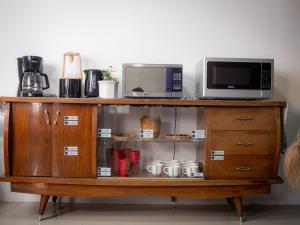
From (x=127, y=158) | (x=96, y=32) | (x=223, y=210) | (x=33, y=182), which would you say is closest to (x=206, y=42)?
(x=96, y=32)

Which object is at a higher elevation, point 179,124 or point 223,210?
point 179,124

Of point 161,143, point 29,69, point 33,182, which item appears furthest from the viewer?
point 161,143

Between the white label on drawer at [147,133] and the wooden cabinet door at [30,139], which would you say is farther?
the white label on drawer at [147,133]

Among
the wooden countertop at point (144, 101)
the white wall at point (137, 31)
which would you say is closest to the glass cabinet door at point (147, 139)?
the wooden countertop at point (144, 101)

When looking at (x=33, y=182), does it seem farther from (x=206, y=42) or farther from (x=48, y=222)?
(x=206, y=42)

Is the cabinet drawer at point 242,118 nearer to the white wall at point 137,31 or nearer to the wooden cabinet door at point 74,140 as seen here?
the white wall at point 137,31

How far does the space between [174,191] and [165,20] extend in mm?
1431

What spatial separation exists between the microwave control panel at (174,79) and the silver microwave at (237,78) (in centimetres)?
18

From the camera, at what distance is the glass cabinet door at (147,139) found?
2.42 m

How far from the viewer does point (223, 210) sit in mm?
2688

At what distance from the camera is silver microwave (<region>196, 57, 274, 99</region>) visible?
237cm

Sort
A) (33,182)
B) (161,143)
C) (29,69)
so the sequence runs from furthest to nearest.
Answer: (161,143) → (29,69) → (33,182)

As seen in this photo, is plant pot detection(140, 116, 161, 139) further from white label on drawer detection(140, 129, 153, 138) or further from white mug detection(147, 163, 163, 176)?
white mug detection(147, 163, 163, 176)

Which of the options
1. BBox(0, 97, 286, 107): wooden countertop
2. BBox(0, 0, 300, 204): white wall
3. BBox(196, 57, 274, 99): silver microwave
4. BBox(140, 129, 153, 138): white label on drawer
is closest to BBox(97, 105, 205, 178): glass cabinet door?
BBox(140, 129, 153, 138): white label on drawer
